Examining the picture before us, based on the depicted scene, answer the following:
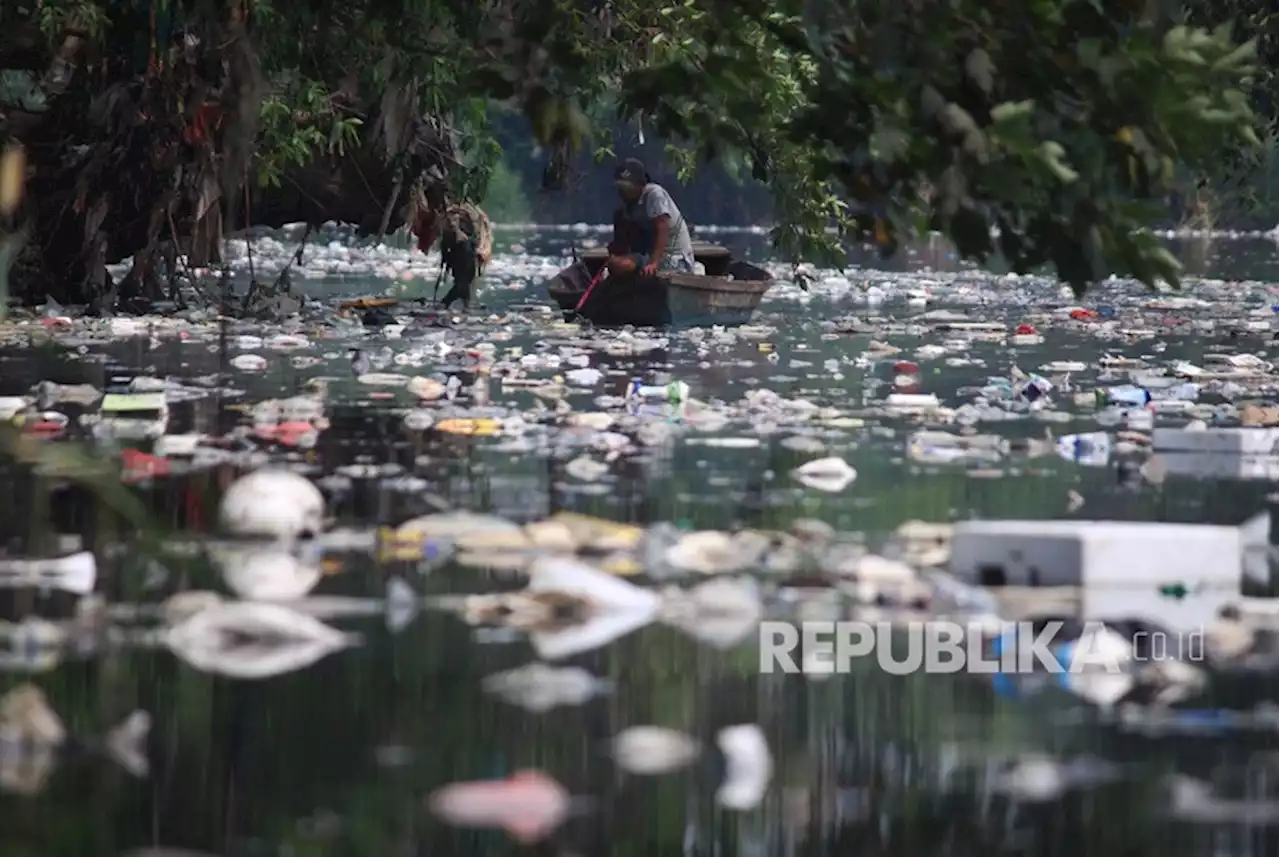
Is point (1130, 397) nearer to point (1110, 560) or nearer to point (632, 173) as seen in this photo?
point (1110, 560)

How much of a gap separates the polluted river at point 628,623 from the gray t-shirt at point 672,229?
6.38m

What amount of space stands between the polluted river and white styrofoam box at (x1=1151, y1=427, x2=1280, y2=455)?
0.01 m

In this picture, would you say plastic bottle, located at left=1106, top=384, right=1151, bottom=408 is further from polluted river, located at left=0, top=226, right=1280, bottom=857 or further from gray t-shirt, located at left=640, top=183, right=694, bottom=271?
gray t-shirt, located at left=640, top=183, right=694, bottom=271

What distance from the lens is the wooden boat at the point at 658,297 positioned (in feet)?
52.0

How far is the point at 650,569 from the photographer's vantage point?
17.1 feet

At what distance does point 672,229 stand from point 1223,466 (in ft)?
31.2

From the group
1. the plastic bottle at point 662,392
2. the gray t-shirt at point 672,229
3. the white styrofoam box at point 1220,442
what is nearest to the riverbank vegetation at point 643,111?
the gray t-shirt at point 672,229

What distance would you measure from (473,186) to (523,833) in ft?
47.3

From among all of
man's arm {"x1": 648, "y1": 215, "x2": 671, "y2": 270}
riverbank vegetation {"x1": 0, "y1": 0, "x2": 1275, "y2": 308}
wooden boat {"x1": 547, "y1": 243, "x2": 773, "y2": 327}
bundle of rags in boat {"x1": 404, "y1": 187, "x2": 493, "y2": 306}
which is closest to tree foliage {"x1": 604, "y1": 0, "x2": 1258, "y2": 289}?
riverbank vegetation {"x1": 0, "y1": 0, "x2": 1275, "y2": 308}

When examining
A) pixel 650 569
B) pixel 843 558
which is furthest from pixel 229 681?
pixel 843 558

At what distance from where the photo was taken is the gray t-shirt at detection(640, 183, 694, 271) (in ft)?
53.3

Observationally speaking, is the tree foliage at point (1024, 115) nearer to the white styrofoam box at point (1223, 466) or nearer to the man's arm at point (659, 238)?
the white styrofoam box at point (1223, 466)

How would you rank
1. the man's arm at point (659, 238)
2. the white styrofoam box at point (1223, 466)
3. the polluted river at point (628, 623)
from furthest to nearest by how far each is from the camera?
the man's arm at point (659, 238) < the white styrofoam box at point (1223, 466) < the polluted river at point (628, 623)

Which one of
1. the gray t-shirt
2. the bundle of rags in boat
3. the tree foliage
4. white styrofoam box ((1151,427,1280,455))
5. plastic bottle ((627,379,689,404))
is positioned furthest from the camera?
the bundle of rags in boat
